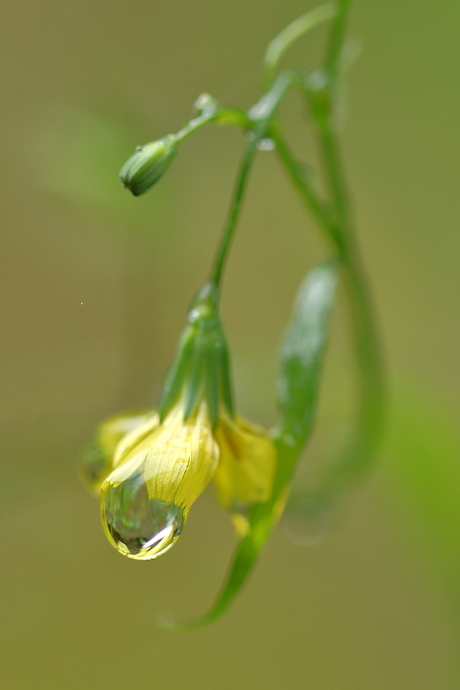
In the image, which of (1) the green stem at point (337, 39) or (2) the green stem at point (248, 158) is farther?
(1) the green stem at point (337, 39)

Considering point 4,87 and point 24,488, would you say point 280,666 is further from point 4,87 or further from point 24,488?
point 4,87

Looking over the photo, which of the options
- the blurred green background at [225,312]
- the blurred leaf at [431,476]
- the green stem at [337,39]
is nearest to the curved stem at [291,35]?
the green stem at [337,39]

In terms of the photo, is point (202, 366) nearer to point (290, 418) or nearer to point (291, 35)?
point (290, 418)

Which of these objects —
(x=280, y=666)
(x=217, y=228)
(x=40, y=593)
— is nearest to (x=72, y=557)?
(x=40, y=593)

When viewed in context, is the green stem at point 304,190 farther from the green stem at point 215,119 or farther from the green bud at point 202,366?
the green bud at point 202,366

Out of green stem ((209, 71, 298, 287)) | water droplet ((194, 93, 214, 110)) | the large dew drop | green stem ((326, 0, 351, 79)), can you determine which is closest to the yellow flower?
the large dew drop

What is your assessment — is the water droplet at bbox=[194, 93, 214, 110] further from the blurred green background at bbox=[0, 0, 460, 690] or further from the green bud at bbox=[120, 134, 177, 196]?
the blurred green background at bbox=[0, 0, 460, 690]
